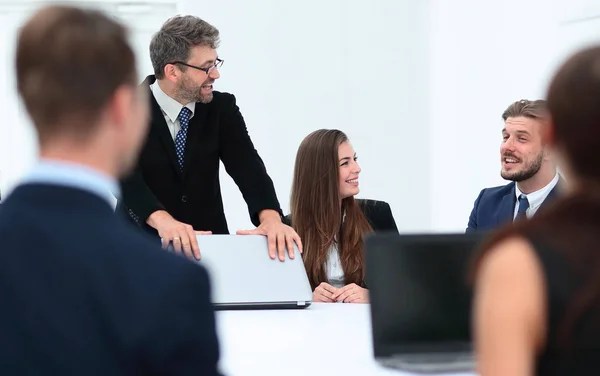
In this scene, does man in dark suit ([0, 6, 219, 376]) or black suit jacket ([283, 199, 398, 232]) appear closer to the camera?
man in dark suit ([0, 6, 219, 376])

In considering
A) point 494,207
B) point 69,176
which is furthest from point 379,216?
point 69,176

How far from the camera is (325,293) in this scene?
3516 millimetres

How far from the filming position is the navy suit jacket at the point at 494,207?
14.2 ft

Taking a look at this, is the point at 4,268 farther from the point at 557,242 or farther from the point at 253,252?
the point at 253,252

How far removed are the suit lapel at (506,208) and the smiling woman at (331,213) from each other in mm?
535

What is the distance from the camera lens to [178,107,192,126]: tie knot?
11.0ft

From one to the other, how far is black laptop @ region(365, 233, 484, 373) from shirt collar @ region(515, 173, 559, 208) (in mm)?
2526

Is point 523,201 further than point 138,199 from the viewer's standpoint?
Yes

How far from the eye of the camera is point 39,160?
1074 mm

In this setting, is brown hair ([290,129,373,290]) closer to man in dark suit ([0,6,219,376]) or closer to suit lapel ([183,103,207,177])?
suit lapel ([183,103,207,177])

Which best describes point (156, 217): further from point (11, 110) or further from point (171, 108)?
point (11, 110)

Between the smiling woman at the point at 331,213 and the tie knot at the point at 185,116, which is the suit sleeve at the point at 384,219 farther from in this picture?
the tie knot at the point at 185,116

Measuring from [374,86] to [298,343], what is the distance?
428cm

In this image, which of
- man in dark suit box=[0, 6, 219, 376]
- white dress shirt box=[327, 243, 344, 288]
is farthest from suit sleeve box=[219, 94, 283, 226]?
man in dark suit box=[0, 6, 219, 376]
